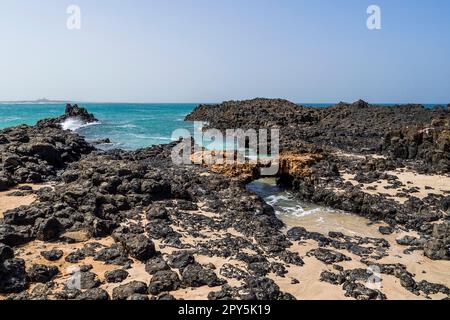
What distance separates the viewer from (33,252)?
400 inches

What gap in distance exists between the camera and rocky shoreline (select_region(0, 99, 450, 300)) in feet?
28.4

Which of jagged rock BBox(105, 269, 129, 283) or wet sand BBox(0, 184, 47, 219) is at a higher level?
wet sand BBox(0, 184, 47, 219)

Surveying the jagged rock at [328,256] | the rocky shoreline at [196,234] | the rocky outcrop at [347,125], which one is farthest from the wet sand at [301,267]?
the rocky outcrop at [347,125]

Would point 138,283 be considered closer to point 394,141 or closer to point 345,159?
point 345,159

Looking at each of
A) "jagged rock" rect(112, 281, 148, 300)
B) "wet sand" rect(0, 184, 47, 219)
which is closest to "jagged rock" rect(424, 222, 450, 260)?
"jagged rock" rect(112, 281, 148, 300)

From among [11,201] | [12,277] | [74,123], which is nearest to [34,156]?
[11,201]

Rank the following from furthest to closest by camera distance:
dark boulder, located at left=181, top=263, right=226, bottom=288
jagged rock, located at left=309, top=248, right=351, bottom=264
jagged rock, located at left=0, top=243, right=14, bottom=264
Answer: jagged rock, located at left=309, top=248, right=351, bottom=264, jagged rock, located at left=0, top=243, right=14, bottom=264, dark boulder, located at left=181, top=263, right=226, bottom=288

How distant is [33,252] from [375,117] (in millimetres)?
42370

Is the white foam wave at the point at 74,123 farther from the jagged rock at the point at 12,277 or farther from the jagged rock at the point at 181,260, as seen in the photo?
the jagged rock at the point at 181,260

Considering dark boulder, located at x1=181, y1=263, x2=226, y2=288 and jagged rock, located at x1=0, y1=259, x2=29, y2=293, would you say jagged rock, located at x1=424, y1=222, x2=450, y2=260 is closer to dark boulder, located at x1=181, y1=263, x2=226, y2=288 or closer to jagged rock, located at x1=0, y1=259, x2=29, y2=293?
dark boulder, located at x1=181, y1=263, x2=226, y2=288

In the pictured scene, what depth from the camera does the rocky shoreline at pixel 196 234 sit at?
8.65m

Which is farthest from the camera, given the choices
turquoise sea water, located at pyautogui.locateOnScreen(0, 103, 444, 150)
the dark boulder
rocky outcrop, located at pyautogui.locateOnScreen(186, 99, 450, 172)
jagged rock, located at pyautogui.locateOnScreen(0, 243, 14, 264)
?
turquoise sea water, located at pyautogui.locateOnScreen(0, 103, 444, 150)

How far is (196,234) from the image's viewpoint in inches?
464
